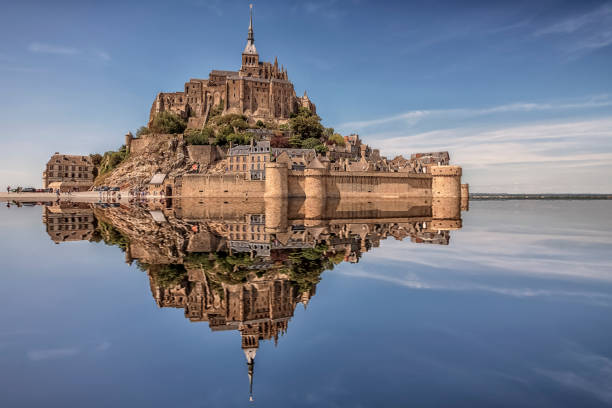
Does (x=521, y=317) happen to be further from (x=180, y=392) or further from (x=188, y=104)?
(x=188, y=104)

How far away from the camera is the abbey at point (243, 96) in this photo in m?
57.8

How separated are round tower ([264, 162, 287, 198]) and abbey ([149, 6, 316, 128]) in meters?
22.4

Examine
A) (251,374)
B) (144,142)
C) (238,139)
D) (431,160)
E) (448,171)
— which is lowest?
(251,374)

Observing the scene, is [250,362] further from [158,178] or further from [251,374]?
[158,178]

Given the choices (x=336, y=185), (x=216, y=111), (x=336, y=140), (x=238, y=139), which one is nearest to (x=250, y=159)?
(x=238, y=139)

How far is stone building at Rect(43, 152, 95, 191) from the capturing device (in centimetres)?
6253

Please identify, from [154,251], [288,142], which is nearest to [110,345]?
[154,251]

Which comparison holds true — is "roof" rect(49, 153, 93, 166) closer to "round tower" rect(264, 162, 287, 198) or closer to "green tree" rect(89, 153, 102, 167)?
"green tree" rect(89, 153, 102, 167)

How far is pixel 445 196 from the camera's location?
139ft

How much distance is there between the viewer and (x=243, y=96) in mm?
57781

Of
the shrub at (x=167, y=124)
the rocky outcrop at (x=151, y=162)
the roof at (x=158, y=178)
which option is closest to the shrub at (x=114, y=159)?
the rocky outcrop at (x=151, y=162)

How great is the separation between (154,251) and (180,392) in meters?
7.79

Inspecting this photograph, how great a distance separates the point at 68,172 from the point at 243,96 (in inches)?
1202

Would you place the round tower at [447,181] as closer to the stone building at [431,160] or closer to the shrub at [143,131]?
the stone building at [431,160]
